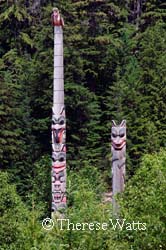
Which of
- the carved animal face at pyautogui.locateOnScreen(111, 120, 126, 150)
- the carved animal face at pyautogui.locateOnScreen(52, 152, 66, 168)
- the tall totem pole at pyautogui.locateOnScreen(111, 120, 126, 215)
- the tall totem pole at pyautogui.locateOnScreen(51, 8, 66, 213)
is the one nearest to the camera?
the tall totem pole at pyautogui.locateOnScreen(111, 120, 126, 215)

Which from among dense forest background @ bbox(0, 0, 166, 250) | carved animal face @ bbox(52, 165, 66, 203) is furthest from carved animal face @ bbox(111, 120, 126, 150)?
carved animal face @ bbox(52, 165, 66, 203)

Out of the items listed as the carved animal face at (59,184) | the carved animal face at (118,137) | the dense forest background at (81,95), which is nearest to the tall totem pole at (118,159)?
the carved animal face at (118,137)

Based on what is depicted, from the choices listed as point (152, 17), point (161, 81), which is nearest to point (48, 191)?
point (161, 81)

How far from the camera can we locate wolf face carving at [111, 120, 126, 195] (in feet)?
38.5

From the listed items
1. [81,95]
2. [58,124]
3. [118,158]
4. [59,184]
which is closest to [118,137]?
[118,158]

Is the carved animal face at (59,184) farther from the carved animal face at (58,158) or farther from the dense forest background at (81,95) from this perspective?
the dense forest background at (81,95)

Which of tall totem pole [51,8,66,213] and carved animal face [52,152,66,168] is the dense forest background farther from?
carved animal face [52,152,66,168]

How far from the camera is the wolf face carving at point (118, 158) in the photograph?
11.7 metres

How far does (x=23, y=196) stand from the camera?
56.2 feet

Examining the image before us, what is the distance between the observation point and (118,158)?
1211 centimetres

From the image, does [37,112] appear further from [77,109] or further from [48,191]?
[48,191]

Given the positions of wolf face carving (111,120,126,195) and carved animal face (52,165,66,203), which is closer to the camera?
wolf face carving (111,120,126,195)

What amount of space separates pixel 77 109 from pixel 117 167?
7.68m

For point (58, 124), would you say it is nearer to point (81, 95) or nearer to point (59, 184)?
point (59, 184)
